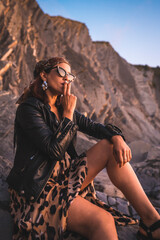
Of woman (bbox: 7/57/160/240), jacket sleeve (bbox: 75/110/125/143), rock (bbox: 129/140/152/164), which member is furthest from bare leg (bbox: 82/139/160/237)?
rock (bbox: 129/140/152/164)

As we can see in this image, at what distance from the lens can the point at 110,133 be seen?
74.2 inches

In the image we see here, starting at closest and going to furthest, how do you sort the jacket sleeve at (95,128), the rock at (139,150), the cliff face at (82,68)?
the jacket sleeve at (95,128) → the rock at (139,150) → the cliff face at (82,68)

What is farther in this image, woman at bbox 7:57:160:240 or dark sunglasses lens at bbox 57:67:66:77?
dark sunglasses lens at bbox 57:67:66:77

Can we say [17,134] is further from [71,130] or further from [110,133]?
[110,133]

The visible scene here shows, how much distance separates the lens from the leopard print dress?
123 centimetres

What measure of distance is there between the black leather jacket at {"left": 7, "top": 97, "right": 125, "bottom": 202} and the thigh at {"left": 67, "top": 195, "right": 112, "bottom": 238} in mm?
321

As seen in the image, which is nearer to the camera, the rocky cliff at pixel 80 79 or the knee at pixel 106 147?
the knee at pixel 106 147

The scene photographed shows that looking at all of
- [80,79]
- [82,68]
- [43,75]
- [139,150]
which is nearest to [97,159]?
[43,75]

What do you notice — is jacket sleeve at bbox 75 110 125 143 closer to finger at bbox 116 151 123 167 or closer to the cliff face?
finger at bbox 116 151 123 167

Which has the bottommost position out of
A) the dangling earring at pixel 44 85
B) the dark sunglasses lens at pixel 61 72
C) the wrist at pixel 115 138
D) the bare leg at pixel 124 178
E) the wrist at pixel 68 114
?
the bare leg at pixel 124 178

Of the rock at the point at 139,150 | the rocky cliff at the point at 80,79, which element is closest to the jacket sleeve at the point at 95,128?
the rocky cliff at the point at 80,79

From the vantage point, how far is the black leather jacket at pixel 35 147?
1371 millimetres

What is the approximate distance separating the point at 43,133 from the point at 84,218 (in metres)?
0.77

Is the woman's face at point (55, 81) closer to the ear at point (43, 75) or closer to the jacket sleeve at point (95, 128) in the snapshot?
the ear at point (43, 75)
